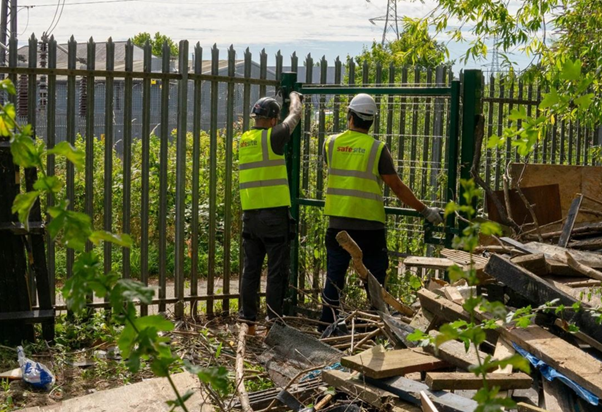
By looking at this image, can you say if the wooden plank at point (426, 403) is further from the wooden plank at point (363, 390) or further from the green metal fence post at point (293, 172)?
the green metal fence post at point (293, 172)

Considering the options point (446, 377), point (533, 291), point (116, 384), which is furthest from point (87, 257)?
point (116, 384)

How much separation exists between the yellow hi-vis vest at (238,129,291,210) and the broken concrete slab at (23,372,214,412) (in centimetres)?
221

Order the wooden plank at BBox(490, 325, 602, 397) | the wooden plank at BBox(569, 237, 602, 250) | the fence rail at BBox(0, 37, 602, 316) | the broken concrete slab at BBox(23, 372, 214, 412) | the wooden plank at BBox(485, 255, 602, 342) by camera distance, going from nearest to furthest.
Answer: the wooden plank at BBox(490, 325, 602, 397) → the wooden plank at BBox(485, 255, 602, 342) → the broken concrete slab at BBox(23, 372, 214, 412) → the wooden plank at BBox(569, 237, 602, 250) → the fence rail at BBox(0, 37, 602, 316)

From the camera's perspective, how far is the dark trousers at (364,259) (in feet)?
25.1

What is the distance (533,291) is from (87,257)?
383 cm

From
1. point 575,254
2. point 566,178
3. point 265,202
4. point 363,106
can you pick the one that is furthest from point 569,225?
point 265,202

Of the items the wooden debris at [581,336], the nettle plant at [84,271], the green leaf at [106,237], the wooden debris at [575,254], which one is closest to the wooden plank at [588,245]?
the wooden debris at [575,254]

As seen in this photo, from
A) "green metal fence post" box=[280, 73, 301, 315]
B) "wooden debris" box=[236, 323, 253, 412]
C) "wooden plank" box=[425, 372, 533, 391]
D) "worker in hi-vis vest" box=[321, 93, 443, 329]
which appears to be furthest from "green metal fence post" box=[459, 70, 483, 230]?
"wooden plank" box=[425, 372, 533, 391]

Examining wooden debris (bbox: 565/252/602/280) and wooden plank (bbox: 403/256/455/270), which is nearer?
wooden debris (bbox: 565/252/602/280)

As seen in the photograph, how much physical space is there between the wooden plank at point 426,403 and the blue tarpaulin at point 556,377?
719 mm

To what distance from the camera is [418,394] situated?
187 inches

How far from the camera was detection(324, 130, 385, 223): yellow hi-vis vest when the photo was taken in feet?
24.5

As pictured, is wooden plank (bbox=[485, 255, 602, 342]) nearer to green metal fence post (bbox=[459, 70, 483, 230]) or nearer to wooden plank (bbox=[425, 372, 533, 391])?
wooden plank (bbox=[425, 372, 533, 391])

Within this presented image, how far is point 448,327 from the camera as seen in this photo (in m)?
2.27
